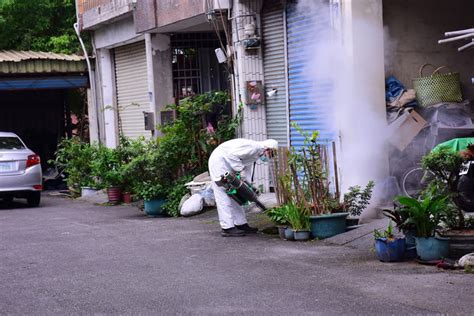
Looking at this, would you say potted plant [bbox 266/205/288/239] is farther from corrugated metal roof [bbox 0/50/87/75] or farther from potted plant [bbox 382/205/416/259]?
corrugated metal roof [bbox 0/50/87/75]

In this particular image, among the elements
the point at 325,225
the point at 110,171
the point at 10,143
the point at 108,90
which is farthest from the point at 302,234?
the point at 108,90

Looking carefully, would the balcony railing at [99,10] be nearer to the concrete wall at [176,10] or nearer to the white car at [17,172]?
the concrete wall at [176,10]

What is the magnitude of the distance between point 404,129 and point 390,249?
4.05 m

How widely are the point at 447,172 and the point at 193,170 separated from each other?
7332mm

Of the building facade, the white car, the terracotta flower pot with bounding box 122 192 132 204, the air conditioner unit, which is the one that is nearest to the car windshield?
the white car

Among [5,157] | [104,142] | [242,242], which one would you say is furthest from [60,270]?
[104,142]

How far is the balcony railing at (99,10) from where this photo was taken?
20297 millimetres

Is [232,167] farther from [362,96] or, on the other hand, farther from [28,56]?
[28,56]

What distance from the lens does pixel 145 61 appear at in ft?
69.0

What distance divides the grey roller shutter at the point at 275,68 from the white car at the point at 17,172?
5413 millimetres

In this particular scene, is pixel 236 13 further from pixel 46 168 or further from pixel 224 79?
pixel 46 168

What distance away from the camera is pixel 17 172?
17719mm

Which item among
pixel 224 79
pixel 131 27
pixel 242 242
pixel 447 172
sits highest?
pixel 131 27

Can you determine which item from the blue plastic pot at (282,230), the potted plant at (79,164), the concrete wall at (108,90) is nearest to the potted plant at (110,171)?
the potted plant at (79,164)
